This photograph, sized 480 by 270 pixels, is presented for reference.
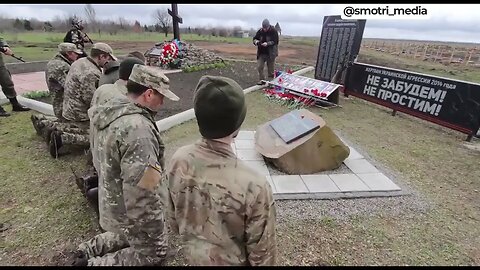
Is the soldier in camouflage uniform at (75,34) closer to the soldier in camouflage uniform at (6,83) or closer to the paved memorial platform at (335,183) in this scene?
the soldier in camouflage uniform at (6,83)

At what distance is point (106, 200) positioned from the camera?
2.11 metres

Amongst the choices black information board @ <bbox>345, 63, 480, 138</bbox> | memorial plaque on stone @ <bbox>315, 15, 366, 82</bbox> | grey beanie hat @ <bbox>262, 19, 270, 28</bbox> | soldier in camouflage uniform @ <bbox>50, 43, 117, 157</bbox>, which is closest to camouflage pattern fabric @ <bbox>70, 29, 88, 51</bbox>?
soldier in camouflage uniform @ <bbox>50, 43, 117, 157</bbox>

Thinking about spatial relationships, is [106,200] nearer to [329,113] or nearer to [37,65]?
[329,113]

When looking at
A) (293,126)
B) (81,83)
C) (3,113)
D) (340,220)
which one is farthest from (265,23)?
(340,220)

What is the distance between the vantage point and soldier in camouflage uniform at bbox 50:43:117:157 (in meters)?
3.65

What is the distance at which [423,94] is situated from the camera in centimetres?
601

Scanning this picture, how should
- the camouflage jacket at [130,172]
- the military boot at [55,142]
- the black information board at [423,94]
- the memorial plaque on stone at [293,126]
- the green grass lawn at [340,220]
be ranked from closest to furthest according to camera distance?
1. the camouflage jacket at [130,172]
2. the green grass lawn at [340,220]
3. the memorial plaque on stone at [293,126]
4. the military boot at [55,142]
5. the black information board at [423,94]

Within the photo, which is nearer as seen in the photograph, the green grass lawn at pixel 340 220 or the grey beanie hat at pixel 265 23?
the green grass lawn at pixel 340 220

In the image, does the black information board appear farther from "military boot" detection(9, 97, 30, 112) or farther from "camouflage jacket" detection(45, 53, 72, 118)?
"military boot" detection(9, 97, 30, 112)

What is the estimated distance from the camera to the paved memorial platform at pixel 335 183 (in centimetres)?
341

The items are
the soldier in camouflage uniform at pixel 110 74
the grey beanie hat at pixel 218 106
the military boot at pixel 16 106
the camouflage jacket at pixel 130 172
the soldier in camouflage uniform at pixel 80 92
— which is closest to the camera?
the grey beanie hat at pixel 218 106

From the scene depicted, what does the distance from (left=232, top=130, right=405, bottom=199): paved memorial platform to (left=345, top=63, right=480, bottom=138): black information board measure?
9.02 ft

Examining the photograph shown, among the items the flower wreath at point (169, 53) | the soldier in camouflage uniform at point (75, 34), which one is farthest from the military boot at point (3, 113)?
the flower wreath at point (169, 53)

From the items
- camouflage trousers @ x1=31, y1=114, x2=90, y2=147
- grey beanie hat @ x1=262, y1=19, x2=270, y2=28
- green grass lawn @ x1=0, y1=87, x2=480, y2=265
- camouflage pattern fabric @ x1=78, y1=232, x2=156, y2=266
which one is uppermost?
grey beanie hat @ x1=262, y1=19, x2=270, y2=28
